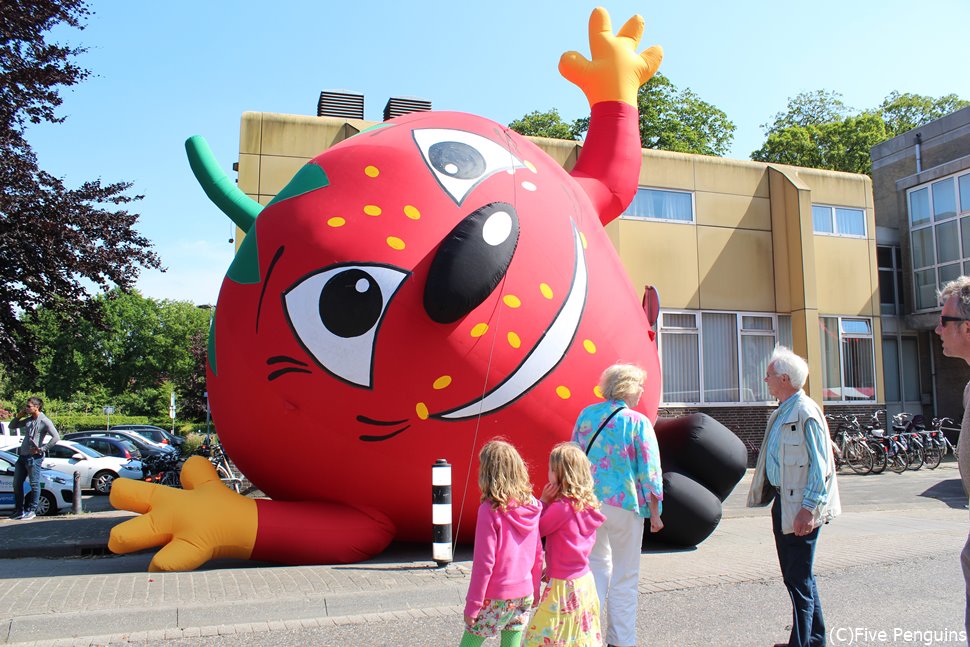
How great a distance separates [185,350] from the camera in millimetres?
58000

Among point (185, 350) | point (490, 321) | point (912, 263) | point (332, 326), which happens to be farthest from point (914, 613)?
point (185, 350)

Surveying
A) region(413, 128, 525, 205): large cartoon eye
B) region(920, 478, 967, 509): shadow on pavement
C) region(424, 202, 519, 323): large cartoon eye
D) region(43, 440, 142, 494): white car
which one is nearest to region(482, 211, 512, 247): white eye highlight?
region(424, 202, 519, 323): large cartoon eye

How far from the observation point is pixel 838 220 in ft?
62.7

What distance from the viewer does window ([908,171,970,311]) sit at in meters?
20.9

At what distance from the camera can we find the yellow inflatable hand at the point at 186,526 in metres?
6.29

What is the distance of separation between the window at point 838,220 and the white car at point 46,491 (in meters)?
16.4

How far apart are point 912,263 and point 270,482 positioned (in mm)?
21174

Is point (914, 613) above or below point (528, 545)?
below

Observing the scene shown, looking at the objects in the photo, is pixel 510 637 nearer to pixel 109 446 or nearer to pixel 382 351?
pixel 382 351

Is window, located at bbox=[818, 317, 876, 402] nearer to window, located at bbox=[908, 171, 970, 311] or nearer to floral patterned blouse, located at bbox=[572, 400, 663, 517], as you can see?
window, located at bbox=[908, 171, 970, 311]

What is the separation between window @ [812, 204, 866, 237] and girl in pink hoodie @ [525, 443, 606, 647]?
1684 centimetres

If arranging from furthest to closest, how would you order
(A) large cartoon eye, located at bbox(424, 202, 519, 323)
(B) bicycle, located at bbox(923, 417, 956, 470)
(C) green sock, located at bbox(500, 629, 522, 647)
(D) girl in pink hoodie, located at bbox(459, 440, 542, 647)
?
(B) bicycle, located at bbox(923, 417, 956, 470), (A) large cartoon eye, located at bbox(424, 202, 519, 323), (C) green sock, located at bbox(500, 629, 522, 647), (D) girl in pink hoodie, located at bbox(459, 440, 542, 647)

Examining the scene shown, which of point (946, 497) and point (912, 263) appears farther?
point (912, 263)

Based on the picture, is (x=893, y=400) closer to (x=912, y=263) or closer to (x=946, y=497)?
(x=912, y=263)
